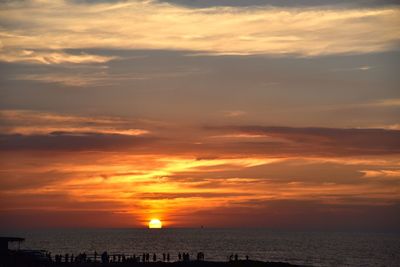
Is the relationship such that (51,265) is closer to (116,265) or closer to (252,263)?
(116,265)

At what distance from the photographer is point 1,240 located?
84062 millimetres

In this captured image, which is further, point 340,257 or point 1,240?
point 340,257

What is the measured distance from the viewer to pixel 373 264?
143 meters

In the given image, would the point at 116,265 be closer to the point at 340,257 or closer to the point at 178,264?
the point at 178,264

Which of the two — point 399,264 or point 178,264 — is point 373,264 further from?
point 178,264

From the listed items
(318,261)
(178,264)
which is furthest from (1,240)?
(318,261)

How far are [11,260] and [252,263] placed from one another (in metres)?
25.4

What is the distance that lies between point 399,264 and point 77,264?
269 ft

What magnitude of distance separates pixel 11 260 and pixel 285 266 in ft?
95.4

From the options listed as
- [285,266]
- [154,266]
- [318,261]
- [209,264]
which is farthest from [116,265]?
[318,261]

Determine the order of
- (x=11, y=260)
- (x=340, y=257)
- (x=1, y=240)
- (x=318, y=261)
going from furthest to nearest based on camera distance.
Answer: (x=340, y=257) < (x=318, y=261) < (x=1, y=240) < (x=11, y=260)

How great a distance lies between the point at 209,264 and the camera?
7994cm

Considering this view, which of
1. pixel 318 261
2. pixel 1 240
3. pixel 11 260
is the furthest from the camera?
pixel 318 261

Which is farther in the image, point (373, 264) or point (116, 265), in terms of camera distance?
point (373, 264)
